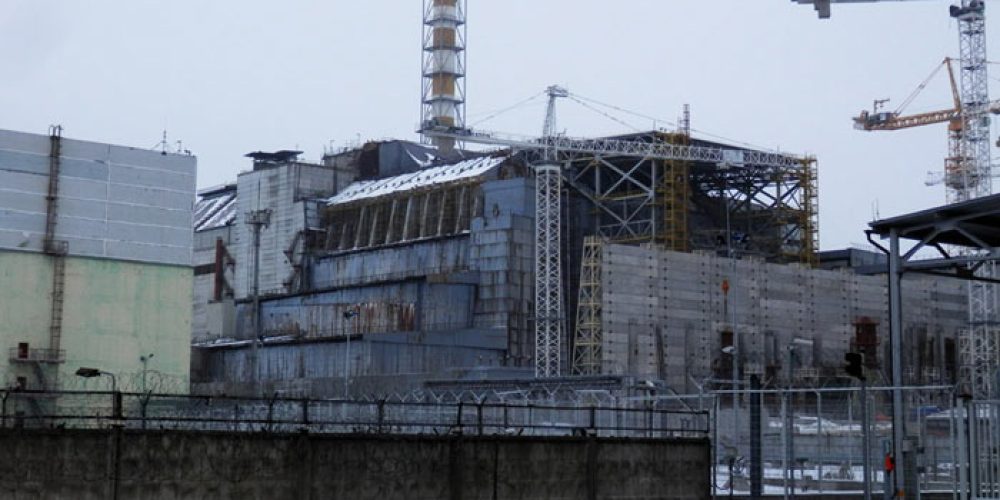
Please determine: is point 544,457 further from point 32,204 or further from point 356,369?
point 356,369

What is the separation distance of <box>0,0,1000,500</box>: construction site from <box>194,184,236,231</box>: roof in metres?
0.48

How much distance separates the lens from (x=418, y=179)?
12656 centimetres

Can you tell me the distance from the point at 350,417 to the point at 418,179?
86.9 metres

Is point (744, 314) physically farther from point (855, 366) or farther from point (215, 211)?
point (855, 366)

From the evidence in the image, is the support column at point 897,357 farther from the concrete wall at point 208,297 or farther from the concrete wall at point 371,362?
the concrete wall at point 208,297

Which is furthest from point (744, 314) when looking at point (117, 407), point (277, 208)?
point (117, 407)

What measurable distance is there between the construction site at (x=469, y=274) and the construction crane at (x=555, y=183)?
262 millimetres

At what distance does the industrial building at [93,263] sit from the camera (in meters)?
76.2

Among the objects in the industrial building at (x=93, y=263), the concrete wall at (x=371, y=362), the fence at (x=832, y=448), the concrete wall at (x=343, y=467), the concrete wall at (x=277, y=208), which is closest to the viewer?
the concrete wall at (x=343, y=467)

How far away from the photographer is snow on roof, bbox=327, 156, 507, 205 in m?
120

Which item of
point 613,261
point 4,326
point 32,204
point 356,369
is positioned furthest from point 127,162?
point 613,261

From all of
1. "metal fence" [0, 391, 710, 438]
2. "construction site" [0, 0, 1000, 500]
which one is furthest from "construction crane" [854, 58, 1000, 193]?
"metal fence" [0, 391, 710, 438]

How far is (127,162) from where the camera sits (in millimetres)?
80875

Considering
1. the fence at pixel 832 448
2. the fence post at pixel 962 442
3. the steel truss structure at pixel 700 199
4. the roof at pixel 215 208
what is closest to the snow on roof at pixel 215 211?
the roof at pixel 215 208
